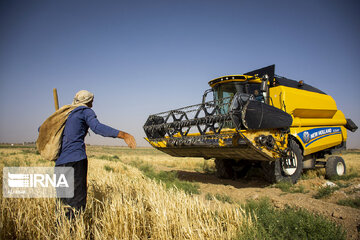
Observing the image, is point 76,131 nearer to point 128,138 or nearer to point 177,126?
point 128,138

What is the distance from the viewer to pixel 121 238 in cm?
270

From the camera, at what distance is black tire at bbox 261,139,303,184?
7.02m

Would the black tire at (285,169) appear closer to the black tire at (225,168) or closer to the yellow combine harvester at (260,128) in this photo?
the yellow combine harvester at (260,128)

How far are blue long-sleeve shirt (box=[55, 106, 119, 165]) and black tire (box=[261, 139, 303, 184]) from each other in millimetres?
5568

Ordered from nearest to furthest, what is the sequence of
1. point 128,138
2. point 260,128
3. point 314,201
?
point 128,138 → point 314,201 → point 260,128

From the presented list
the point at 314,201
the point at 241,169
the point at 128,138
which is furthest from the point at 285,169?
the point at 128,138

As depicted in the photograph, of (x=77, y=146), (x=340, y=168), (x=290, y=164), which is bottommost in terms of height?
(x=340, y=168)

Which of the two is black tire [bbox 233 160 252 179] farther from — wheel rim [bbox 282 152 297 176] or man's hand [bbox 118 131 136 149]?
man's hand [bbox 118 131 136 149]

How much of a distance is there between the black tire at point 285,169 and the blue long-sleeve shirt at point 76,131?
18.3 feet

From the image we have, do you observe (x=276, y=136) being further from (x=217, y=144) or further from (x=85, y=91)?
(x=85, y=91)

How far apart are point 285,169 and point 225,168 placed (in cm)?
239

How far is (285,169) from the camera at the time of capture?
7293mm

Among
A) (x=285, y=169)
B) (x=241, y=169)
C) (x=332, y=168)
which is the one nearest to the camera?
(x=285, y=169)

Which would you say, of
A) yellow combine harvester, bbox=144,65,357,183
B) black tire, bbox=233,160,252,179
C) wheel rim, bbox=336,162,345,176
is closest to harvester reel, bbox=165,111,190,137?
yellow combine harvester, bbox=144,65,357,183
